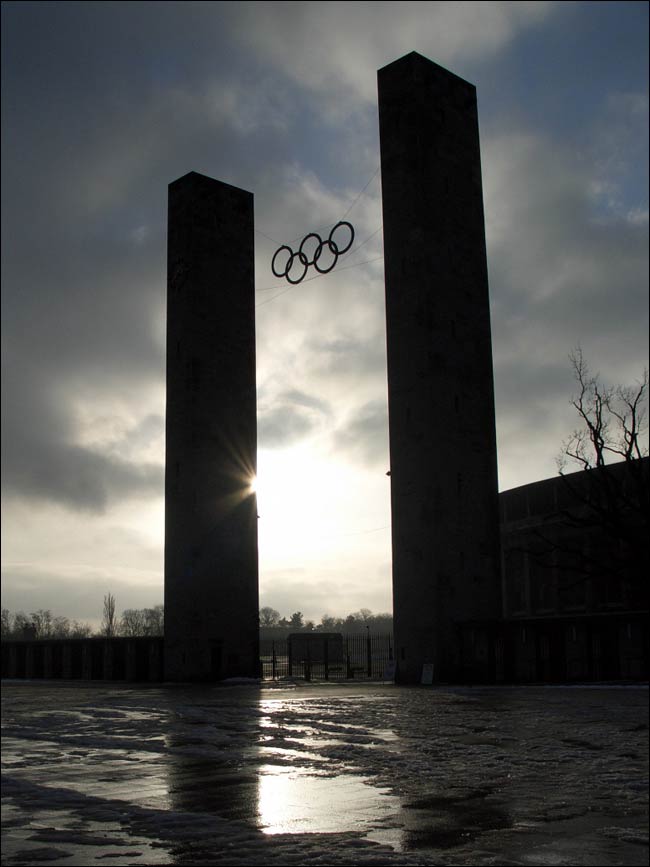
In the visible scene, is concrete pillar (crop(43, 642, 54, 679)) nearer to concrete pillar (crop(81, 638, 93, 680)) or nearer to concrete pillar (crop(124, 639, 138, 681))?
concrete pillar (crop(81, 638, 93, 680))

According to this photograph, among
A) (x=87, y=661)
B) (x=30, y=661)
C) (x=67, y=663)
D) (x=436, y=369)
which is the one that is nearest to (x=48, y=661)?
(x=30, y=661)

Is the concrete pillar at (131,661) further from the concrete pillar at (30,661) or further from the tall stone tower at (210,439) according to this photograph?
the concrete pillar at (30,661)

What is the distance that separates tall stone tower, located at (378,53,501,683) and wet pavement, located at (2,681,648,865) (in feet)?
69.6

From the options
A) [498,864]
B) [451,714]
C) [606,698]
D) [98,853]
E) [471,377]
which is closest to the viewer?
[498,864]

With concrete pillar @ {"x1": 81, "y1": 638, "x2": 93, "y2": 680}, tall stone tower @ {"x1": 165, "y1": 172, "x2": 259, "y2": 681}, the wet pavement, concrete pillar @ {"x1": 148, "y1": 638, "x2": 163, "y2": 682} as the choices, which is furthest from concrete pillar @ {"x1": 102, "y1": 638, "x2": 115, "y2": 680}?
the wet pavement

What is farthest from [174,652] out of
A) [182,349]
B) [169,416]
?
[182,349]

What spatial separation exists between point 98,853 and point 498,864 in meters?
3.24

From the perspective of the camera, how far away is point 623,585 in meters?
58.7

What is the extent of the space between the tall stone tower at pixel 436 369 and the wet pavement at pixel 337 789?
2121cm

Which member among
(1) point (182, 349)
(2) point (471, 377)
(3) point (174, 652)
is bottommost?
(3) point (174, 652)

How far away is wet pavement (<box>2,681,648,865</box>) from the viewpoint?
772cm

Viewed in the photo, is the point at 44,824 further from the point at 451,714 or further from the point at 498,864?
the point at 451,714

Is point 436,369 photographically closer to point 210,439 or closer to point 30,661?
point 210,439

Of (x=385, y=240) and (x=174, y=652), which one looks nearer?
(x=385, y=240)
